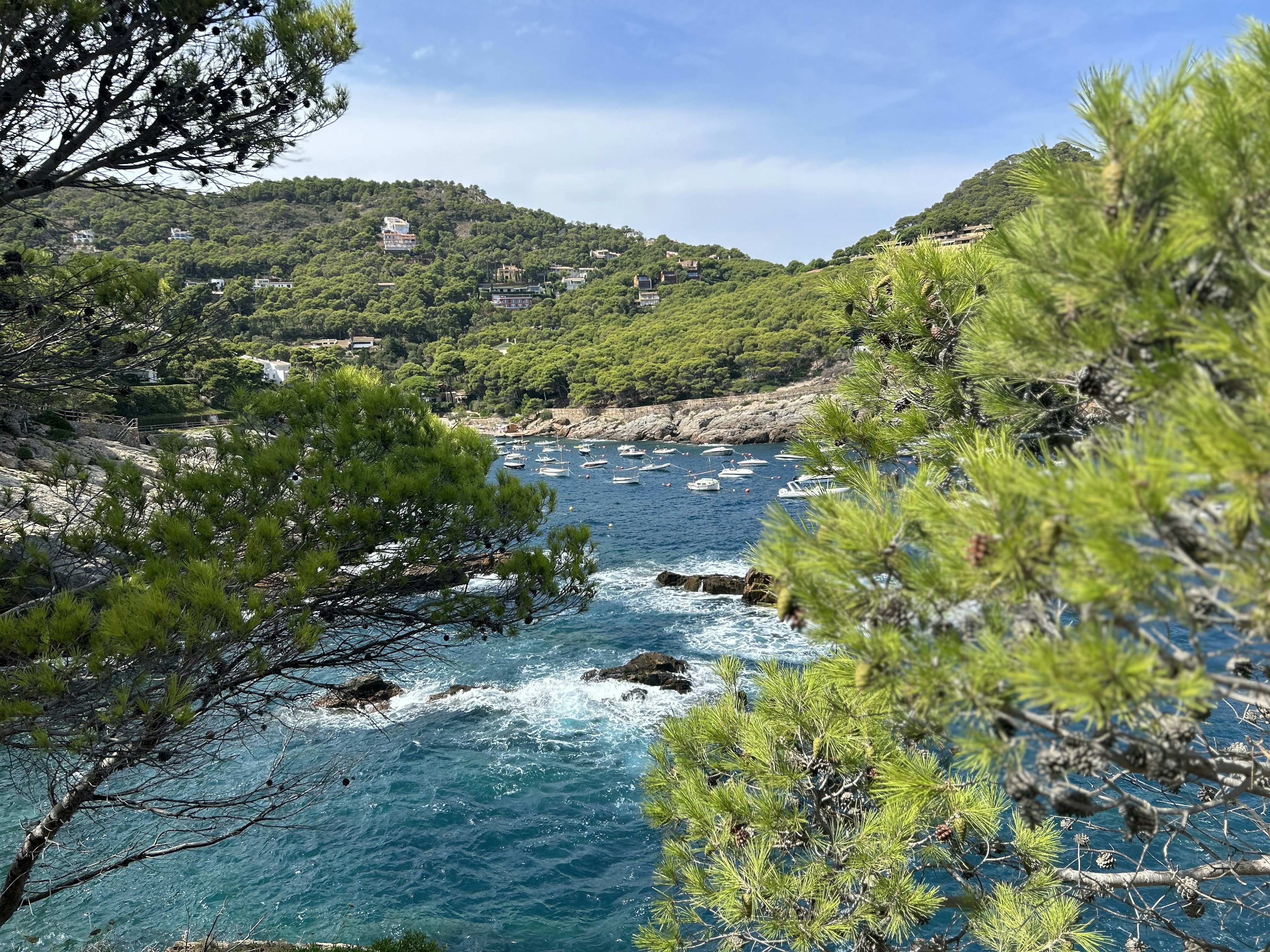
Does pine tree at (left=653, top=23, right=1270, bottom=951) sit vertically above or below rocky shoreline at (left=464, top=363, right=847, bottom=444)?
above

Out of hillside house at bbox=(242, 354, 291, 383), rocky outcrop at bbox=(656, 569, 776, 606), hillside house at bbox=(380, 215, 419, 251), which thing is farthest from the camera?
hillside house at bbox=(380, 215, 419, 251)

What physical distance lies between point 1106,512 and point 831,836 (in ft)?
7.50

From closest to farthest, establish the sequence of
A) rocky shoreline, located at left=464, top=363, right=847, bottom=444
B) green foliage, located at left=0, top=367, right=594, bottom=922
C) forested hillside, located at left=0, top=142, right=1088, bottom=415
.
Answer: green foliage, located at left=0, top=367, right=594, bottom=922 < rocky shoreline, located at left=464, top=363, right=847, bottom=444 < forested hillside, located at left=0, top=142, right=1088, bottom=415

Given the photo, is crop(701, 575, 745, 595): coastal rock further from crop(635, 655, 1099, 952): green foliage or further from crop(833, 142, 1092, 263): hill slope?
crop(833, 142, 1092, 263): hill slope

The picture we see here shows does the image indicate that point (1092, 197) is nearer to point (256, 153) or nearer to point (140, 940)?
point (256, 153)

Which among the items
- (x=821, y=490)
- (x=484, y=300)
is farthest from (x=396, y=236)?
(x=821, y=490)

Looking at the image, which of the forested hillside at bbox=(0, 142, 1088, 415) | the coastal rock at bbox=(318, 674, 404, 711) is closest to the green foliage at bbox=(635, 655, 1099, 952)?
the coastal rock at bbox=(318, 674, 404, 711)

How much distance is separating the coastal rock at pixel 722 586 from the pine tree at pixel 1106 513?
19.7 metres

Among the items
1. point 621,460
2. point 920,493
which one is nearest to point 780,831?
point 920,493

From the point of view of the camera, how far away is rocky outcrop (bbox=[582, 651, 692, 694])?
15078 mm

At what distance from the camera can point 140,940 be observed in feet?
26.1

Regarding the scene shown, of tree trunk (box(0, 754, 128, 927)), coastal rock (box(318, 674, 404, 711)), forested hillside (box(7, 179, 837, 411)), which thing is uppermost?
forested hillside (box(7, 179, 837, 411))

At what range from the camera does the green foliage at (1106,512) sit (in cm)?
140

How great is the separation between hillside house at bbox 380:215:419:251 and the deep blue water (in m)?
119
